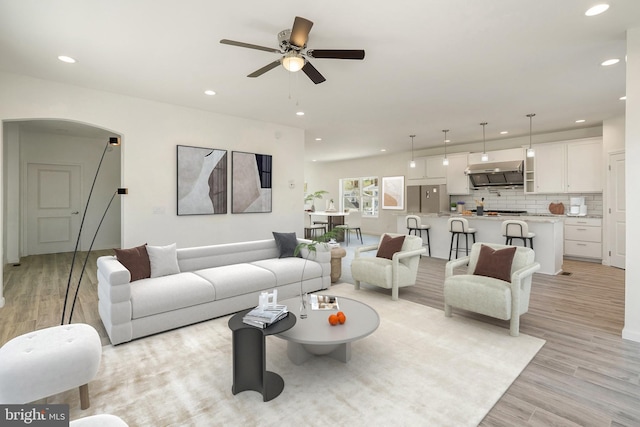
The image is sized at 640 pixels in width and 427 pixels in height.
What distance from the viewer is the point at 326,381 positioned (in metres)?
2.30

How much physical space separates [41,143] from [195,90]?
533cm

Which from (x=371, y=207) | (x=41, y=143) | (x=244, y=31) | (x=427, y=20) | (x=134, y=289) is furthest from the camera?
(x=371, y=207)

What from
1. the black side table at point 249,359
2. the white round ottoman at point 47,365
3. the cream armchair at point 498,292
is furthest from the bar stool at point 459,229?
the white round ottoman at point 47,365

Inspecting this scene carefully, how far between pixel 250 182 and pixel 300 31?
384cm

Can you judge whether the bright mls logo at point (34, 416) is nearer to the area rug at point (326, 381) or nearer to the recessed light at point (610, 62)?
the area rug at point (326, 381)

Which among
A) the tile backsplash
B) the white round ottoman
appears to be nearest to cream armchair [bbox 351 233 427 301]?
the white round ottoman

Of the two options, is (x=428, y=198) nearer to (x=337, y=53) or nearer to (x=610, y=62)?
(x=610, y=62)

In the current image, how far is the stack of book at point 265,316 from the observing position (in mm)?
2248

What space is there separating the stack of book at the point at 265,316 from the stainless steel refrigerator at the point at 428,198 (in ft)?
22.8

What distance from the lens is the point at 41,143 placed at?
7145mm

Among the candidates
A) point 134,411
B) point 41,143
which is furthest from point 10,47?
point 41,143

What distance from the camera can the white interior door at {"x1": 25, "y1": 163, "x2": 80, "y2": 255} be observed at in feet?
23.3

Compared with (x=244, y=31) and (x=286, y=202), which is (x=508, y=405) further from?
(x=286, y=202)

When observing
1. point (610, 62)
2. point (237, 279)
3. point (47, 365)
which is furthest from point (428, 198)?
point (47, 365)
